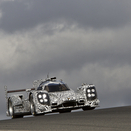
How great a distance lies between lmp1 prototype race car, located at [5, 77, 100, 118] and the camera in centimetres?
1551

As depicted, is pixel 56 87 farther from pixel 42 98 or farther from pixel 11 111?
pixel 11 111

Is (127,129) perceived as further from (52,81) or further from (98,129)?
(52,81)

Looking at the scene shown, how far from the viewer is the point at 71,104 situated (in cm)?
1597

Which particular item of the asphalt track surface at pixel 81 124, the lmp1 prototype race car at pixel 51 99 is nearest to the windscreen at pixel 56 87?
the lmp1 prototype race car at pixel 51 99

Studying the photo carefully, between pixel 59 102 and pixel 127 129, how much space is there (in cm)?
935

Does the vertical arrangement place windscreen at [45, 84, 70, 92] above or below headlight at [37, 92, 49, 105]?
above

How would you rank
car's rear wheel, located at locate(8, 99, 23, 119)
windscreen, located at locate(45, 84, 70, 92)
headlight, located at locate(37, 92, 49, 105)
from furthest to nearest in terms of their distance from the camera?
car's rear wheel, located at locate(8, 99, 23, 119), windscreen, located at locate(45, 84, 70, 92), headlight, located at locate(37, 92, 49, 105)

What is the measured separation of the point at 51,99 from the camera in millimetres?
15812

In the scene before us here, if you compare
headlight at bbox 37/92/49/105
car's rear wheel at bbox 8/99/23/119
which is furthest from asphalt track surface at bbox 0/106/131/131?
car's rear wheel at bbox 8/99/23/119

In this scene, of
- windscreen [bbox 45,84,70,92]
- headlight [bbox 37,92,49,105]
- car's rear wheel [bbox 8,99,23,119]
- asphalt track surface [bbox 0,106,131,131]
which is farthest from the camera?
car's rear wheel [bbox 8,99,23,119]

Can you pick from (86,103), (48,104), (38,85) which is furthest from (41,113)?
(38,85)

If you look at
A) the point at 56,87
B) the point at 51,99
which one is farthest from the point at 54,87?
the point at 51,99

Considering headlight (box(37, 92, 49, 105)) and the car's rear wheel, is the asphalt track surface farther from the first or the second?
the car's rear wheel

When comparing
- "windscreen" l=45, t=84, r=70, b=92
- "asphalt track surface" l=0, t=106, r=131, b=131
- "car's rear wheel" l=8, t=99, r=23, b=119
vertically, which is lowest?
"asphalt track surface" l=0, t=106, r=131, b=131
